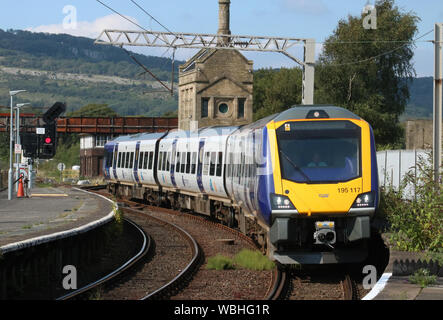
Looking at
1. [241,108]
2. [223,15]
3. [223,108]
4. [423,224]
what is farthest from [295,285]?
[223,15]

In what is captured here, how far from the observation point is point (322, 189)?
1361 cm

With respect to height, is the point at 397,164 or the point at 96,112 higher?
the point at 96,112

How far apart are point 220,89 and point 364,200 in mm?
72052

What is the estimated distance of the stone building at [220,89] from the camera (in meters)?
84.4

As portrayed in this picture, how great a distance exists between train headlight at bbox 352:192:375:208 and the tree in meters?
40.0

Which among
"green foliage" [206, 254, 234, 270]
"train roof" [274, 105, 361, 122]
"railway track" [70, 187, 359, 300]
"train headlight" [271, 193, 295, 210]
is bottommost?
"green foliage" [206, 254, 234, 270]

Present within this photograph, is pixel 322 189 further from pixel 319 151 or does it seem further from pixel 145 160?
pixel 145 160

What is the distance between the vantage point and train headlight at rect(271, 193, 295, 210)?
44.5ft

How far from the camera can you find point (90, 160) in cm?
9394

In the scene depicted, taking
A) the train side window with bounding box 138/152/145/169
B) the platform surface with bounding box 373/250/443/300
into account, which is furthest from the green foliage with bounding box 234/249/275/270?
the train side window with bounding box 138/152/145/169

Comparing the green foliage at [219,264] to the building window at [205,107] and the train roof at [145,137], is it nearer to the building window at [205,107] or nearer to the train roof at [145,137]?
the train roof at [145,137]

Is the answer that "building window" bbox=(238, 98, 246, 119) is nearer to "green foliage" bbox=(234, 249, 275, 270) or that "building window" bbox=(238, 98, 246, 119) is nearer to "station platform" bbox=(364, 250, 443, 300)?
"green foliage" bbox=(234, 249, 275, 270)

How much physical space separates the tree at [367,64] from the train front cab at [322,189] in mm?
39575

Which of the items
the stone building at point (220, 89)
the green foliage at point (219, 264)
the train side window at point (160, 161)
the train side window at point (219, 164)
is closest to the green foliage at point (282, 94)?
the stone building at point (220, 89)
